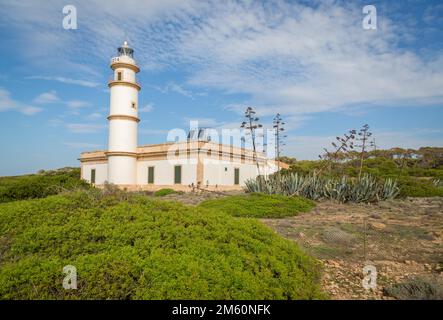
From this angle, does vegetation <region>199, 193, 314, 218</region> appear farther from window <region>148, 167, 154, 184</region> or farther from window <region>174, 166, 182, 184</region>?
window <region>148, 167, 154, 184</region>

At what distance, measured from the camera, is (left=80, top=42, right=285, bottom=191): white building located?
2219 centimetres

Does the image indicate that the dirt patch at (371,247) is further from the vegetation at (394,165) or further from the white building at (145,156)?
the vegetation at (394,165)

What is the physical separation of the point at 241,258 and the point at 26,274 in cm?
237

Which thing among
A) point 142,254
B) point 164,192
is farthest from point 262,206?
point 164,192

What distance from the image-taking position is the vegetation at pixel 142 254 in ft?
10.9

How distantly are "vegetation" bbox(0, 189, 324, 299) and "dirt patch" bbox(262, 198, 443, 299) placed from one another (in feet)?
2.04

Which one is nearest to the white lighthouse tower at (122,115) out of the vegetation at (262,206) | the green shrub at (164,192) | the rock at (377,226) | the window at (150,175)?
the window at (150,175)

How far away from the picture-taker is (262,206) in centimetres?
1052

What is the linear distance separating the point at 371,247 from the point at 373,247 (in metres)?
0.04

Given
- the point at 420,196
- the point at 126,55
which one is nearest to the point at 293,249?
the point at 420,196

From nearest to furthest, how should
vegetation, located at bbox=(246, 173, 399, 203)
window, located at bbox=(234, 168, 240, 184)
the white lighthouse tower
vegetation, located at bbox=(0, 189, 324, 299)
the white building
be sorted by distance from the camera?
vegetation, located at bbox=(0, 189, 324, 299) < vegetation, located at bbox=(246, 173, 399, 203) < the white building < the white lighthouse tower < window, located at bbox=(234, 168, 240, 184)

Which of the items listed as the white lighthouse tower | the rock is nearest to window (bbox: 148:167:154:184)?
the white lighthouse tower

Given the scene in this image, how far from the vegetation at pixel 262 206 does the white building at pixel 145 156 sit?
34.1 ft

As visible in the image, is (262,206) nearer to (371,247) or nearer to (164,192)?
(371,247)
